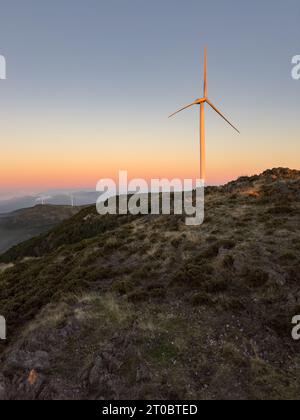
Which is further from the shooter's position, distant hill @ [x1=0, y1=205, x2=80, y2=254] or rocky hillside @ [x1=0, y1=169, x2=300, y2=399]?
distant hill @ [x1=0, y1=205, x2=80, y2=254]

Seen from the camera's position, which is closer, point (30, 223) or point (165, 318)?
point (165, 318)

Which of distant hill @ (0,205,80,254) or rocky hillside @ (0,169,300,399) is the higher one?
rocky hillside @ (0,169,300,399)

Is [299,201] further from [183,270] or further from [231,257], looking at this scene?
[183,270]

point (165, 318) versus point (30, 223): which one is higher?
point (165, 318)

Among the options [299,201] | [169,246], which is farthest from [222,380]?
[299,201]
